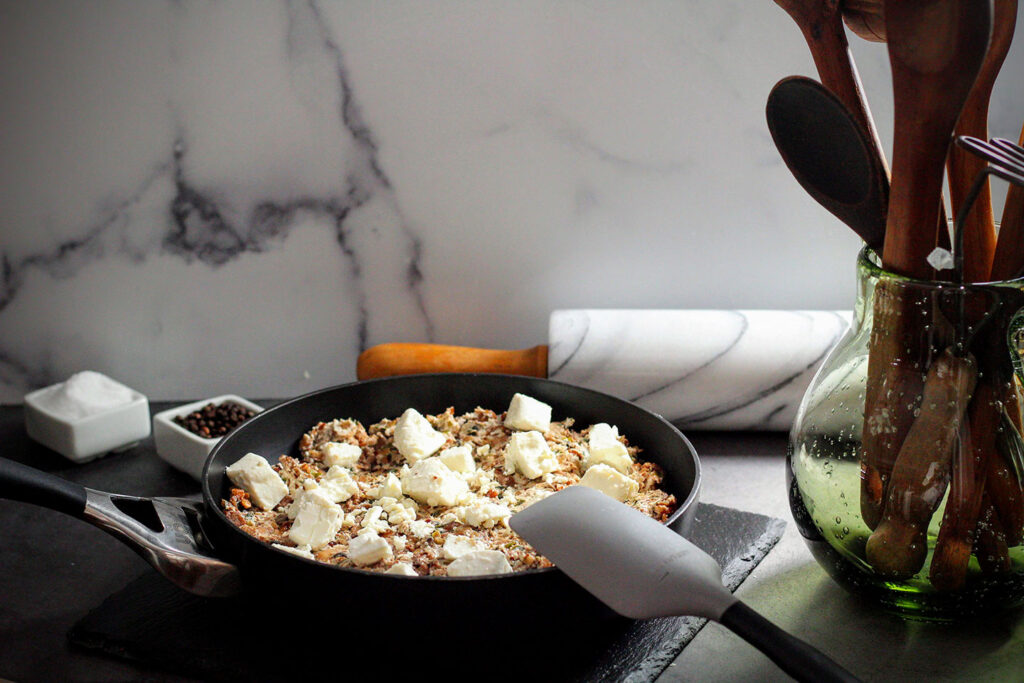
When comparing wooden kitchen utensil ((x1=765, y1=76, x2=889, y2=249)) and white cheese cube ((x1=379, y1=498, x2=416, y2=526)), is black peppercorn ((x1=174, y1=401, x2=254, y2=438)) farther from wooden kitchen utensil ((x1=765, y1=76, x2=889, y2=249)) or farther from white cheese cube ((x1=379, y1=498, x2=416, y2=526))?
wooden kitchen utensil ((x1=765, y1=76, x2=889, y2=249))

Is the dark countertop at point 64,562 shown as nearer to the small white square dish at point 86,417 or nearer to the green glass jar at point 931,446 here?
the small white square dish at point 86,417

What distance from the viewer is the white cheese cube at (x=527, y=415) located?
2.89 feet

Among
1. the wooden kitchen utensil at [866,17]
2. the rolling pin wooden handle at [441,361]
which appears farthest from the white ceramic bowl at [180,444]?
the wooden kitchen utensil at [866,17]

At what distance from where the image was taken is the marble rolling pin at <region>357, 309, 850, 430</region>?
3.57ft

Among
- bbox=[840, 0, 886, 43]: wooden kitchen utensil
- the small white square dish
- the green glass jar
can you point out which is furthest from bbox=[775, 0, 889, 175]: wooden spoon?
the small white square dish

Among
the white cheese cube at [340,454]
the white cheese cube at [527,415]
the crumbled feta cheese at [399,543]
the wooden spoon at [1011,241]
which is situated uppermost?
the wooden spoon at [1011,241]

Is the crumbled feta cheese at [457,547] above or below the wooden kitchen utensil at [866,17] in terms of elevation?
below

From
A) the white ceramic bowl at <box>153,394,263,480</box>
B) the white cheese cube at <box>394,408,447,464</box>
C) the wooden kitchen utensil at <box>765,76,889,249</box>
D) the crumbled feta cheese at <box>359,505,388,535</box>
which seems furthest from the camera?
the white ceramic bowl at <box>153,394,263,480</box>

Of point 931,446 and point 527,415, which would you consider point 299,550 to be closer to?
point 527,415

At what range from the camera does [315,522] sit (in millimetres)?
725

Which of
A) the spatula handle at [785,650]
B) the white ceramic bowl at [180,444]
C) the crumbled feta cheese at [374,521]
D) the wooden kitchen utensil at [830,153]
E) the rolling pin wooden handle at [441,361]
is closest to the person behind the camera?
the spatula handle at [785,650]

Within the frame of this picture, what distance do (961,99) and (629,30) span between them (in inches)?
22.9

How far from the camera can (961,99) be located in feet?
1.88

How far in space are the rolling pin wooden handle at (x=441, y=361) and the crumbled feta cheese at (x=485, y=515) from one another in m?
0.39
